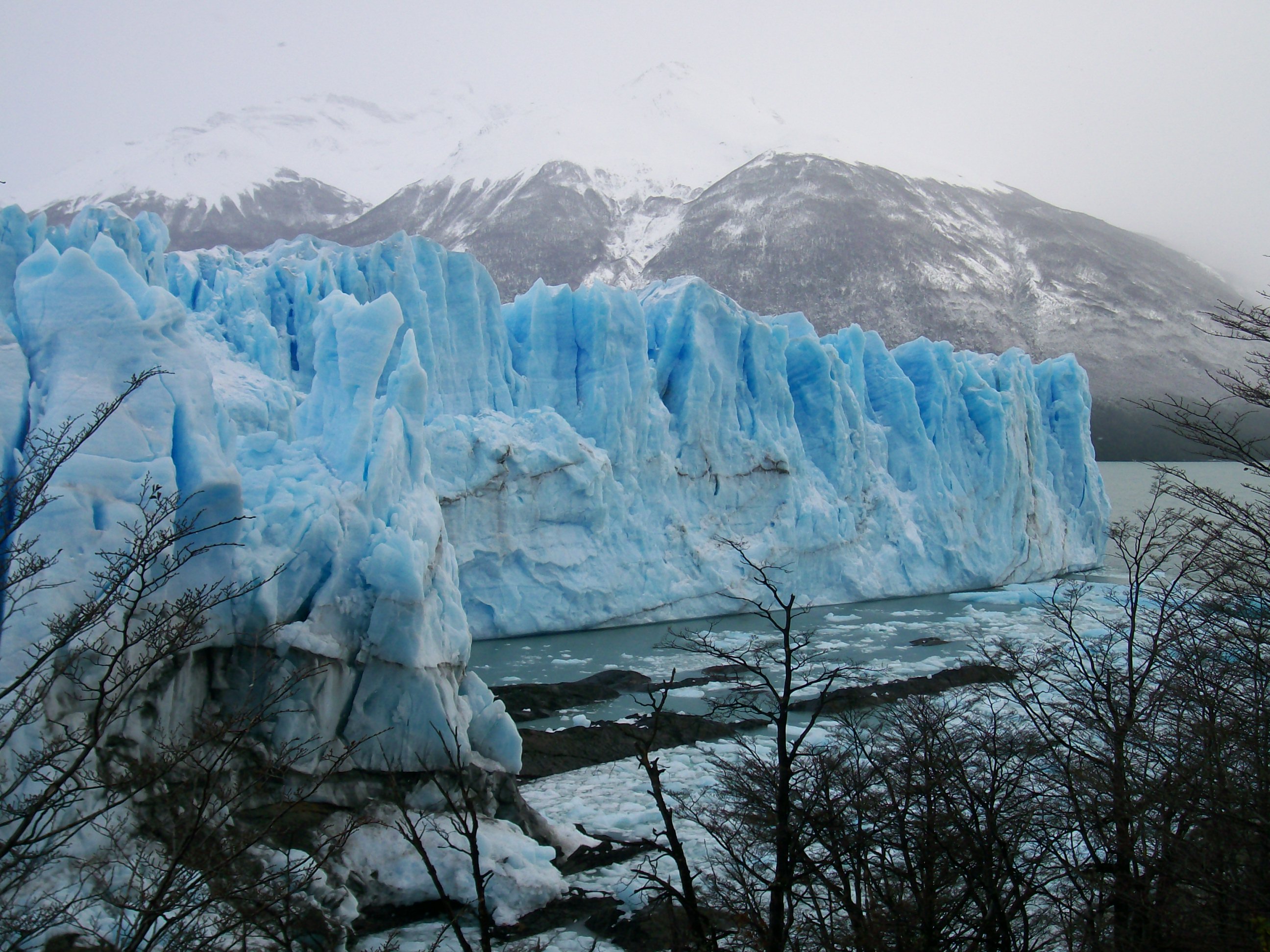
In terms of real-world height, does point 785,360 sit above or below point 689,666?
above

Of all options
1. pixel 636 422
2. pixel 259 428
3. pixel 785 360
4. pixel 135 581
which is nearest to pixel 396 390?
pixel 259 428

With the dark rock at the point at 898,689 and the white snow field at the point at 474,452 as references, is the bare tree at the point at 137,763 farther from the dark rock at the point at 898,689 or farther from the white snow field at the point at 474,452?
the dark rock at the point at 898,689

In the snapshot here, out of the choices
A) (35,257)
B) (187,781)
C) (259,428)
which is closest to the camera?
(187,781)

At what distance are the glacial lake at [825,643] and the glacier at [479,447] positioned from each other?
52 cm

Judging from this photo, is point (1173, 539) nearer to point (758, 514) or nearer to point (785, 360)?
point (758, 514)

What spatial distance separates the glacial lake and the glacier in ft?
1.71

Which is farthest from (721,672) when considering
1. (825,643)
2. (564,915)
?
(564,915)

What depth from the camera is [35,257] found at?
21.7 feet

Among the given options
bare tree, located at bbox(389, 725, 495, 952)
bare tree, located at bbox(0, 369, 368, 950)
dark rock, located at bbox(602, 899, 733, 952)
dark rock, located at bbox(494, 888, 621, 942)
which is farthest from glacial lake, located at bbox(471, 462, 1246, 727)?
bare tree, located at bbox(0, 369, 368, 950)

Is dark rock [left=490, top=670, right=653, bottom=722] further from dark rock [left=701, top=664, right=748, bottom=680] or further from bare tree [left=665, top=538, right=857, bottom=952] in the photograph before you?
bare tree [left=665, top=538, right=857, bottom=952]

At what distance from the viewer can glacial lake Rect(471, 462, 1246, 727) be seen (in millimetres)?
12531

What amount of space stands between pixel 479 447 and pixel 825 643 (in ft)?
21.4

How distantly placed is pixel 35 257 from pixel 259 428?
397cm

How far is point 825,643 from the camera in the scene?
14.6 meters
